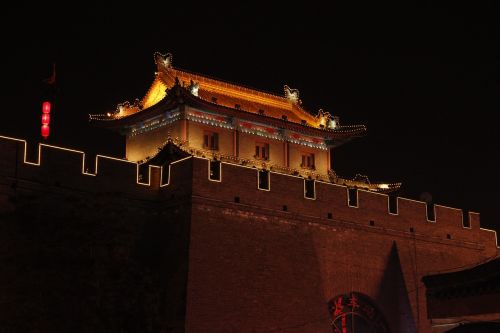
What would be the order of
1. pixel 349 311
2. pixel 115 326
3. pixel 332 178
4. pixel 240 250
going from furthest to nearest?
1. pixel 332 178
2. pixel 349 311
3. pixel 240 250
4. pixel 115 326

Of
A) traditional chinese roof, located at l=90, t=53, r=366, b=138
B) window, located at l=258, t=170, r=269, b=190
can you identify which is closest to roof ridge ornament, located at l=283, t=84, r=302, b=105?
traditional chinese roof, located at l=90, t=53, r=366, b=138

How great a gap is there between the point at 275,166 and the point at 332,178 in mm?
2516

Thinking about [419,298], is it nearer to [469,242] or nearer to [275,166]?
[469,242]

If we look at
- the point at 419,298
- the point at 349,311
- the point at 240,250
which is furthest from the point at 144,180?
the point at 419,298

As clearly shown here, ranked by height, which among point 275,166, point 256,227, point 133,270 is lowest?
point 133,270

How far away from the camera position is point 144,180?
1891cm

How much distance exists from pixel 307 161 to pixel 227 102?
10.6 ft

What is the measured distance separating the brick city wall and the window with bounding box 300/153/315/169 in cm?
582

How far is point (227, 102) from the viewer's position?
87.7ft

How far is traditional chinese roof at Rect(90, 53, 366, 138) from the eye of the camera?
85.9 ft

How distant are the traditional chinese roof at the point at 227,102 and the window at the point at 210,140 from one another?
78 centimetres

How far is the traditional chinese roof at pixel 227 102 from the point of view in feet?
85.9

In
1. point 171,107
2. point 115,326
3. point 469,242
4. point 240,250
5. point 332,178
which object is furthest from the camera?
point 332,178

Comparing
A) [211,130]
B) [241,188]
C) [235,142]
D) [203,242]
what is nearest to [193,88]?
[211,130]
